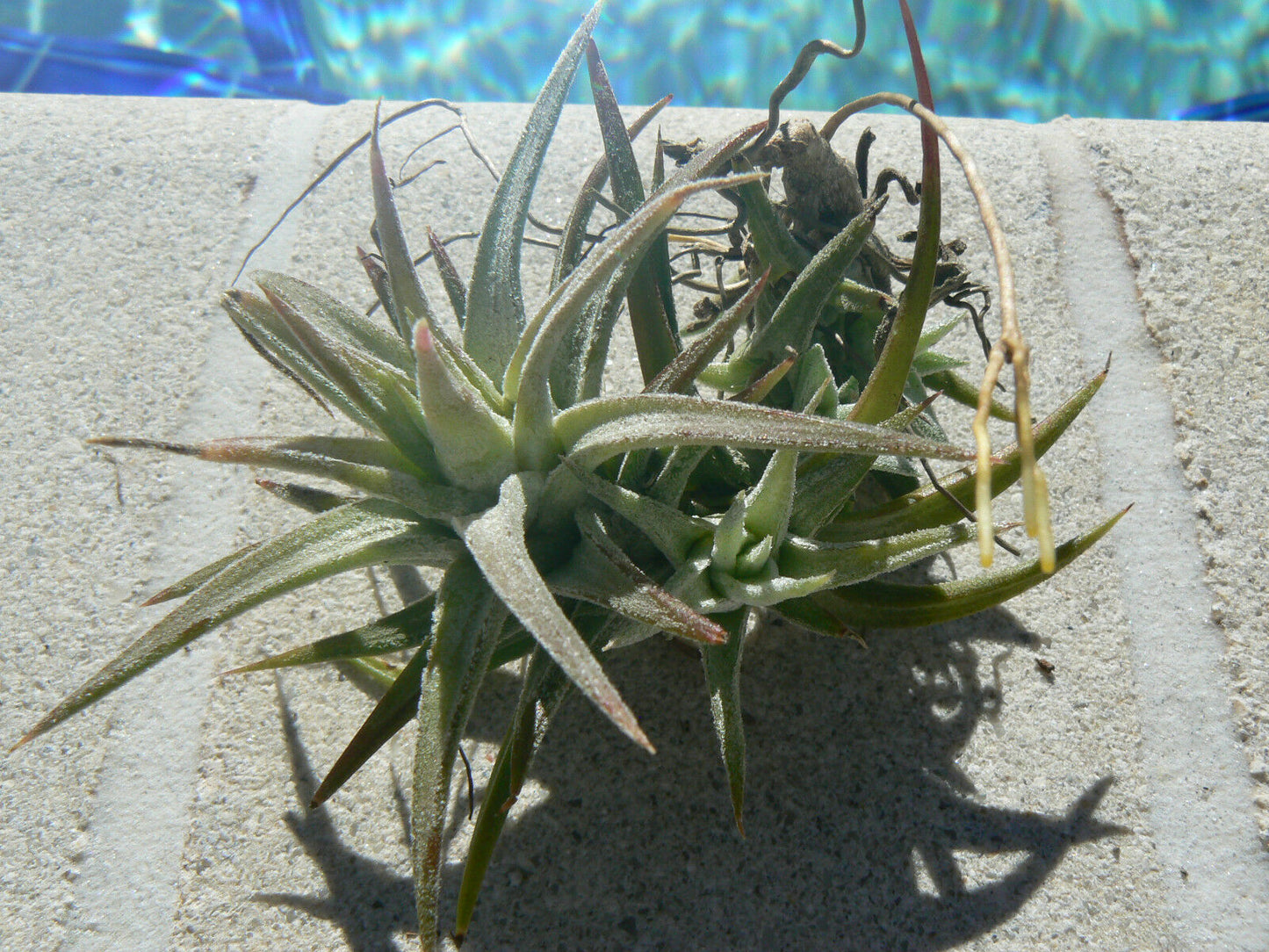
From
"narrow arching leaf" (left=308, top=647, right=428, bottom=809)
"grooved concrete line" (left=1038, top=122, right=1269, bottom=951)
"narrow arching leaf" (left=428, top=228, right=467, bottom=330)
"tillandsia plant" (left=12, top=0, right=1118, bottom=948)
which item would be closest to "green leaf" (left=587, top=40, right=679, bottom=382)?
"tillandsia plant" (left=12, top=0, right=1118, bottom=948)

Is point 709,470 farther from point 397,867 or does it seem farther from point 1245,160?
point 1245,160

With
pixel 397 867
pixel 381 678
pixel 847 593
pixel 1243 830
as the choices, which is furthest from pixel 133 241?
pixel 1243 830

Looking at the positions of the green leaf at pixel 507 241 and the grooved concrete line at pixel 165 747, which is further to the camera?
the grooved concrete line at pixel 165 747

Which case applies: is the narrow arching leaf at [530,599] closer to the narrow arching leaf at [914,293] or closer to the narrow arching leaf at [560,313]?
the narrow arching leaf at [560,313]

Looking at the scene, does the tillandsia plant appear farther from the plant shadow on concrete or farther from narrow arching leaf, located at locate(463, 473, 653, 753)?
the plant shadow on concrete

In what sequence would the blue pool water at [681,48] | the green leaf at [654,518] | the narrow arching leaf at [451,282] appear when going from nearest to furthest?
the green leaf at [654,518]
the narrow arching leaf at [451,282]
the blue pool water at [681,48]

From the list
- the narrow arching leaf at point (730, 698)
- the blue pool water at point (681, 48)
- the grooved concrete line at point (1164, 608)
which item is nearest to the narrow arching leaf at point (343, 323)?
the narrow arching leaf at point (730, 698)
